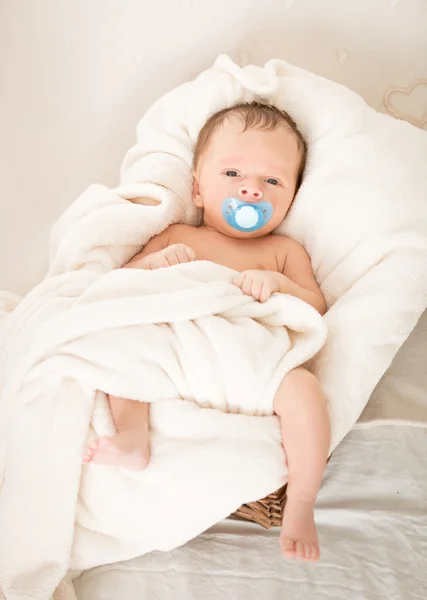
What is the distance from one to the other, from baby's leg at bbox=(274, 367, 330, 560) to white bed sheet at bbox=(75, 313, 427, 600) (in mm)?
131

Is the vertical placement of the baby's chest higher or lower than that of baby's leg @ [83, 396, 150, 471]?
higher

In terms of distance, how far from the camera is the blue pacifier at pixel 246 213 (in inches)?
46.2

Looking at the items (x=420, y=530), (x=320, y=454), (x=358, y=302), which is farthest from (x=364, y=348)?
(x=420, y=530)

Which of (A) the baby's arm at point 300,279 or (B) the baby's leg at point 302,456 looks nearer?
(B) the baby's leg at point 302,456

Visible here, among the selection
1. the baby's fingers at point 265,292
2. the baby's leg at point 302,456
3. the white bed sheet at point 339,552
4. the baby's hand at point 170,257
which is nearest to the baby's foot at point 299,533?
the baby's leg at point 302,456

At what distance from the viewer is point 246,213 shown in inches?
46.1

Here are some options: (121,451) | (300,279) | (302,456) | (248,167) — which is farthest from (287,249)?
(121,451)

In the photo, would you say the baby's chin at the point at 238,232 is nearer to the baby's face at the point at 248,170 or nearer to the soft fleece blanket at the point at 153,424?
the baby's face at the point at 248,170

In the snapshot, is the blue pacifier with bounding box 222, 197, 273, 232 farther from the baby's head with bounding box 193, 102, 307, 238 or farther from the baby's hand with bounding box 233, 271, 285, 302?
the baby's hand with bounding box 233, 271, 285, 302

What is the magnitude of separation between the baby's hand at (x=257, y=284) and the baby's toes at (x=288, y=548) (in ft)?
1.26

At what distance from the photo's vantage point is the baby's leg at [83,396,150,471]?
83 cm

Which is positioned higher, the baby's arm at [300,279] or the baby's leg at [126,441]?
the baby's arm at [300,279]

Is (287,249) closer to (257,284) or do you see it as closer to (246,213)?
(246,213)

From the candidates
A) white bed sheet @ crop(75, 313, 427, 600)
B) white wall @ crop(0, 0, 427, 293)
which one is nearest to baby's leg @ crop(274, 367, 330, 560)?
white bed sheet @ crop(75, 313, 427, 600)
